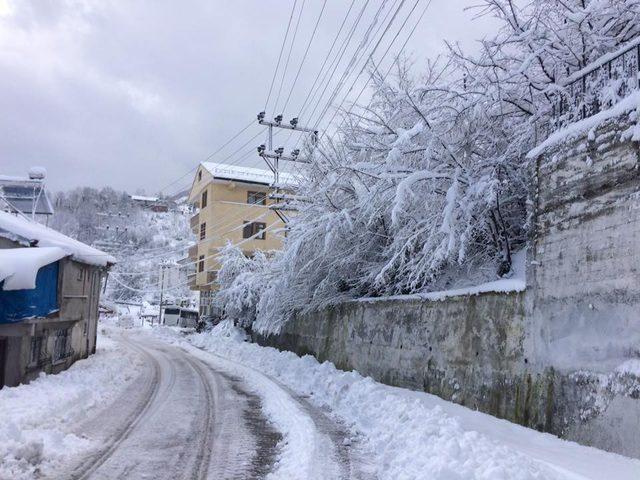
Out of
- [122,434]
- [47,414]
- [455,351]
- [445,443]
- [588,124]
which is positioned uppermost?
[588,124]

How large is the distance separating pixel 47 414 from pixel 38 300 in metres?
5.64

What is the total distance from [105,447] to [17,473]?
1728 millimetres

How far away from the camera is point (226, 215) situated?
151 ft

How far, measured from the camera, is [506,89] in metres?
10.5

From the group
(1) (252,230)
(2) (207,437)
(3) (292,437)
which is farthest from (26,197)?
(3) (292,437)

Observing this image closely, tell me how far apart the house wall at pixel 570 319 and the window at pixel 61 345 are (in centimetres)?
1169

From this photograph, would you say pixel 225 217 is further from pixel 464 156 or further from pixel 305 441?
pixel 305 441

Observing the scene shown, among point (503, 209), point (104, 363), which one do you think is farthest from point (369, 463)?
point (104, 363)

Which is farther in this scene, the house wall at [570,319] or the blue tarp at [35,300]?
the blue tarp at [35,300]

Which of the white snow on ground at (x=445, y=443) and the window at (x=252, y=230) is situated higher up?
the window at (x=252, y=230)

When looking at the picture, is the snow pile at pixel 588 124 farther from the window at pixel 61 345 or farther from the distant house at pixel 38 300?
the window at pixel 61 345

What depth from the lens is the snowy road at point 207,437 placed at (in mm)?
6879

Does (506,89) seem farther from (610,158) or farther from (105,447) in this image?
(105,447)

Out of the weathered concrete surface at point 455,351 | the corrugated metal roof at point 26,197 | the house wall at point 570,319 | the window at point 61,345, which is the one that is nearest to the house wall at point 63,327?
the window at point 61,345
